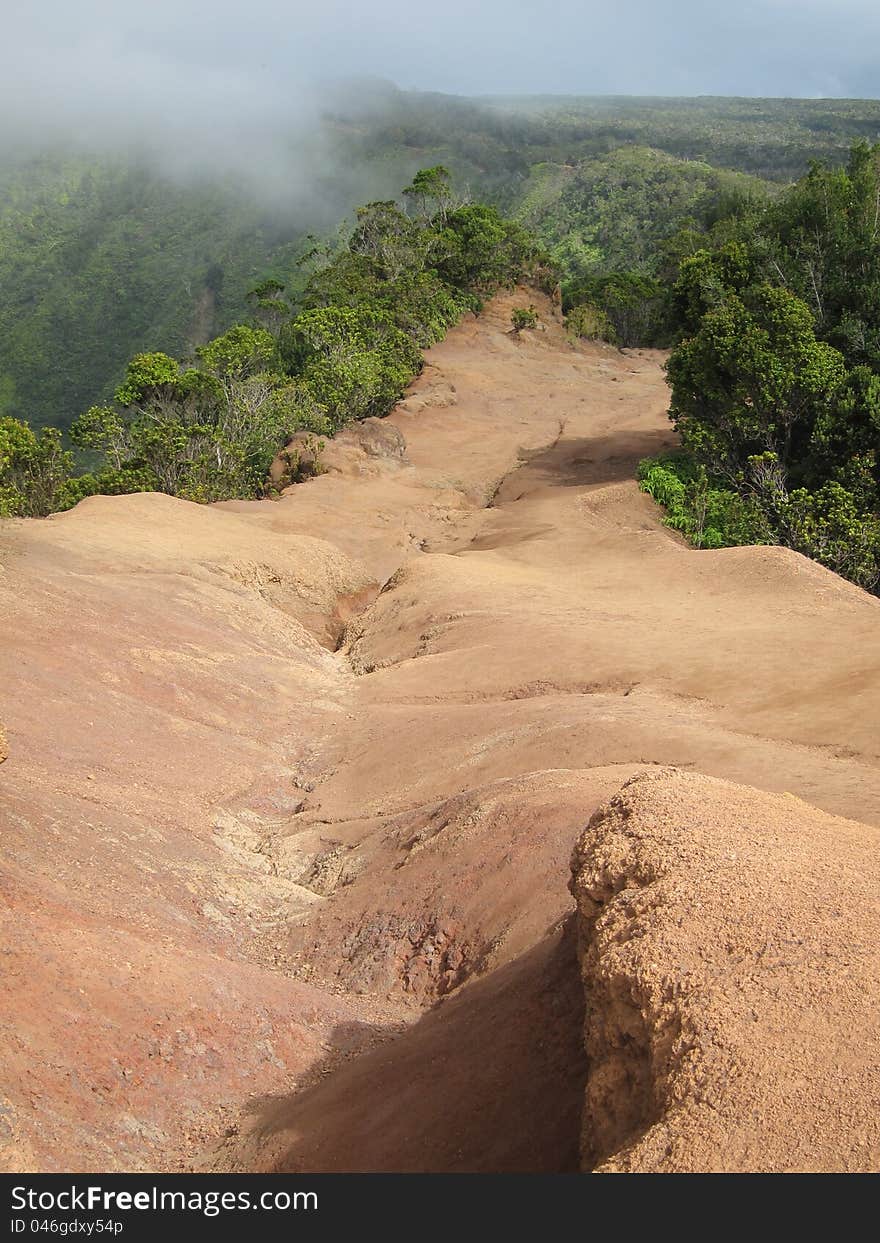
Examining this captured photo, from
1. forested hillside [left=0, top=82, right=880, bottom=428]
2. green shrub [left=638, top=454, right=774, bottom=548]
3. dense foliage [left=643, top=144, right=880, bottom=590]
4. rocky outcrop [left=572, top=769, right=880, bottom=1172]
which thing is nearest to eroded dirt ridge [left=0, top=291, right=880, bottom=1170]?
rocky outcrop [left=572, top=769, right=880, bottom=1172]

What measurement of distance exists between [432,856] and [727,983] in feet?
15.9

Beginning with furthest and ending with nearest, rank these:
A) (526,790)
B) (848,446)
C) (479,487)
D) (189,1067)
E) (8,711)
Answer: (479,487), (848,446), (8,711), (526,790), (189,1067)

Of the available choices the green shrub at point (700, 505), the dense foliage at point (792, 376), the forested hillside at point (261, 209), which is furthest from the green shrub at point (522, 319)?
the green shrub at point (700, 505)

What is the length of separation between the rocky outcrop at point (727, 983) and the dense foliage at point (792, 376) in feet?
46.7

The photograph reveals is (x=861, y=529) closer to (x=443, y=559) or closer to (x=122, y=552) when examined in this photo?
(x=443, y=559)

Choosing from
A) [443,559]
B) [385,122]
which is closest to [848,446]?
[443,559]

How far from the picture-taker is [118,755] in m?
10.7

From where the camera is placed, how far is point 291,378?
3391cm

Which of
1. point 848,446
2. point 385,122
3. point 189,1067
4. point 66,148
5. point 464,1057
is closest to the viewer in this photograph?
point 464,1057

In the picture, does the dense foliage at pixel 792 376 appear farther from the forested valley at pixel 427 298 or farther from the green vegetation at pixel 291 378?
the green vegetation at pixel 291 378

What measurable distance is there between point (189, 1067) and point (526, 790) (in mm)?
3595

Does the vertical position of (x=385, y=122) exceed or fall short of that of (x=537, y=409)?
it exceeds it

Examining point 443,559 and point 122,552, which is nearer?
point 122,552

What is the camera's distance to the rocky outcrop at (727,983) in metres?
3.41
